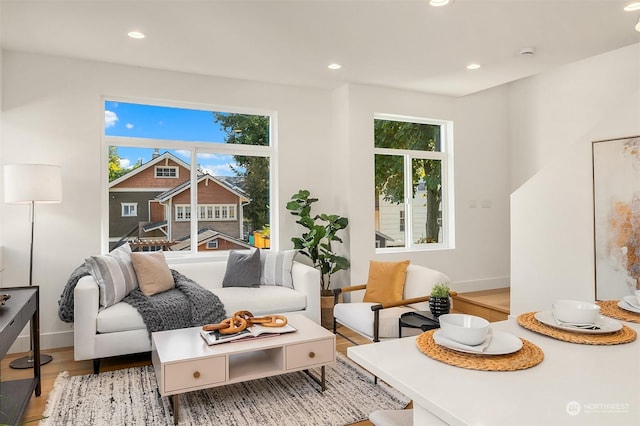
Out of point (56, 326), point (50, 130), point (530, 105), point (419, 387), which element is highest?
point (530, 105)

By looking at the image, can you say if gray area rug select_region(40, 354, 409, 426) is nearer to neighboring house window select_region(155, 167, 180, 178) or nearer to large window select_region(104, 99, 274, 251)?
large window select_region(104, 99, 274, 251)

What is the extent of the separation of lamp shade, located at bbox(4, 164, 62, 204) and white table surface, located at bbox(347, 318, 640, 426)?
3.35 metres

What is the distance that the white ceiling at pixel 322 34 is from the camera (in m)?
2.99

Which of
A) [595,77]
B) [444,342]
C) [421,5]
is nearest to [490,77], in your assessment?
[595,77]

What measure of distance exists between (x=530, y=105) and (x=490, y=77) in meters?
1.36

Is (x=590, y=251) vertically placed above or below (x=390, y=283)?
above

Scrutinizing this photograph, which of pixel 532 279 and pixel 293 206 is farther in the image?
pixel 293 206

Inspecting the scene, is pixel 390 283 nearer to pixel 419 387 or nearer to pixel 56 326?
pixel 419 387

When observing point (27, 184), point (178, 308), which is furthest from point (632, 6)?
point (27, 184)

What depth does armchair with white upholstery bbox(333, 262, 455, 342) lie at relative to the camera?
3078 millimetres

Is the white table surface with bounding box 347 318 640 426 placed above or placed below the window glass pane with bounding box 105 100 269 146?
below

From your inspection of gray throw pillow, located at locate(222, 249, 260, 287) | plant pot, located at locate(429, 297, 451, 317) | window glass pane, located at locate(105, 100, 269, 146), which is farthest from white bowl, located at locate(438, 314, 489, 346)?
window glass pane, located at locate(105, 100, 269, 146)

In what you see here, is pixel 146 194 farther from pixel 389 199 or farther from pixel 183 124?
pixel 389 199

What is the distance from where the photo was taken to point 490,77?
4652mm
